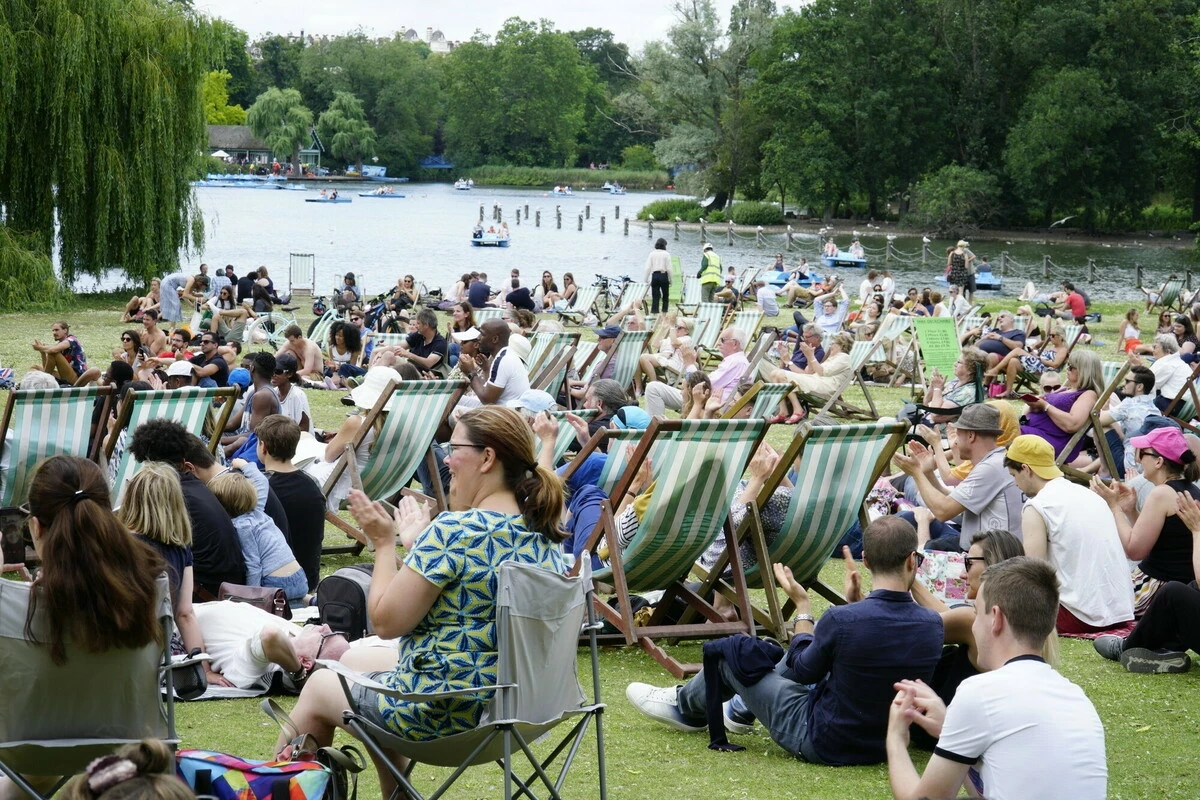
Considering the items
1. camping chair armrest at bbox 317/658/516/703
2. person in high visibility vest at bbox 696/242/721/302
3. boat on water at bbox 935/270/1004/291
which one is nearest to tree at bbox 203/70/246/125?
boat on water at bbox 935/270/1004/291

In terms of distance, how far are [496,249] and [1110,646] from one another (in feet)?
154

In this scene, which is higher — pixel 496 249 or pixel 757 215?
pixel 757 215

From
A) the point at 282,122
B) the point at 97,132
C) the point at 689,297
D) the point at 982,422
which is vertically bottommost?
the point at 689,297

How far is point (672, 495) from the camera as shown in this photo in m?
5.50

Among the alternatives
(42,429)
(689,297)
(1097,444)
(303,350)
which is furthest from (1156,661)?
(689,297)

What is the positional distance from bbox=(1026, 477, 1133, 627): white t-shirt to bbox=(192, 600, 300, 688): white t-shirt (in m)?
3.12

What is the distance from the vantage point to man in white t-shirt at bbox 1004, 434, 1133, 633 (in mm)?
5559

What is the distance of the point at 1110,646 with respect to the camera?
5676 millimetres

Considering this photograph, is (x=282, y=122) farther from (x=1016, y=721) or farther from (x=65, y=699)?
(x=1016, y=721)

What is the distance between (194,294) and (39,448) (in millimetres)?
13759

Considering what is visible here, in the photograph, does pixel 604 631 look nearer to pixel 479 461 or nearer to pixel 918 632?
pixel 918 632

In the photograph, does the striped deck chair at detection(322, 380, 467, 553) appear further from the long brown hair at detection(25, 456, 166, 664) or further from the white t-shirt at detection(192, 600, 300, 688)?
the long brown hair at detection(25, 456, 166, 664)

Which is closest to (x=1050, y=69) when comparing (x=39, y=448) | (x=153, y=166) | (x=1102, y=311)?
(x=1102, y=311)

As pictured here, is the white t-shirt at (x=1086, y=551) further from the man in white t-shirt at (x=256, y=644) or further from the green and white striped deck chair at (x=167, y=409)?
the green and white striped deck chair at (x=167, y=409)
